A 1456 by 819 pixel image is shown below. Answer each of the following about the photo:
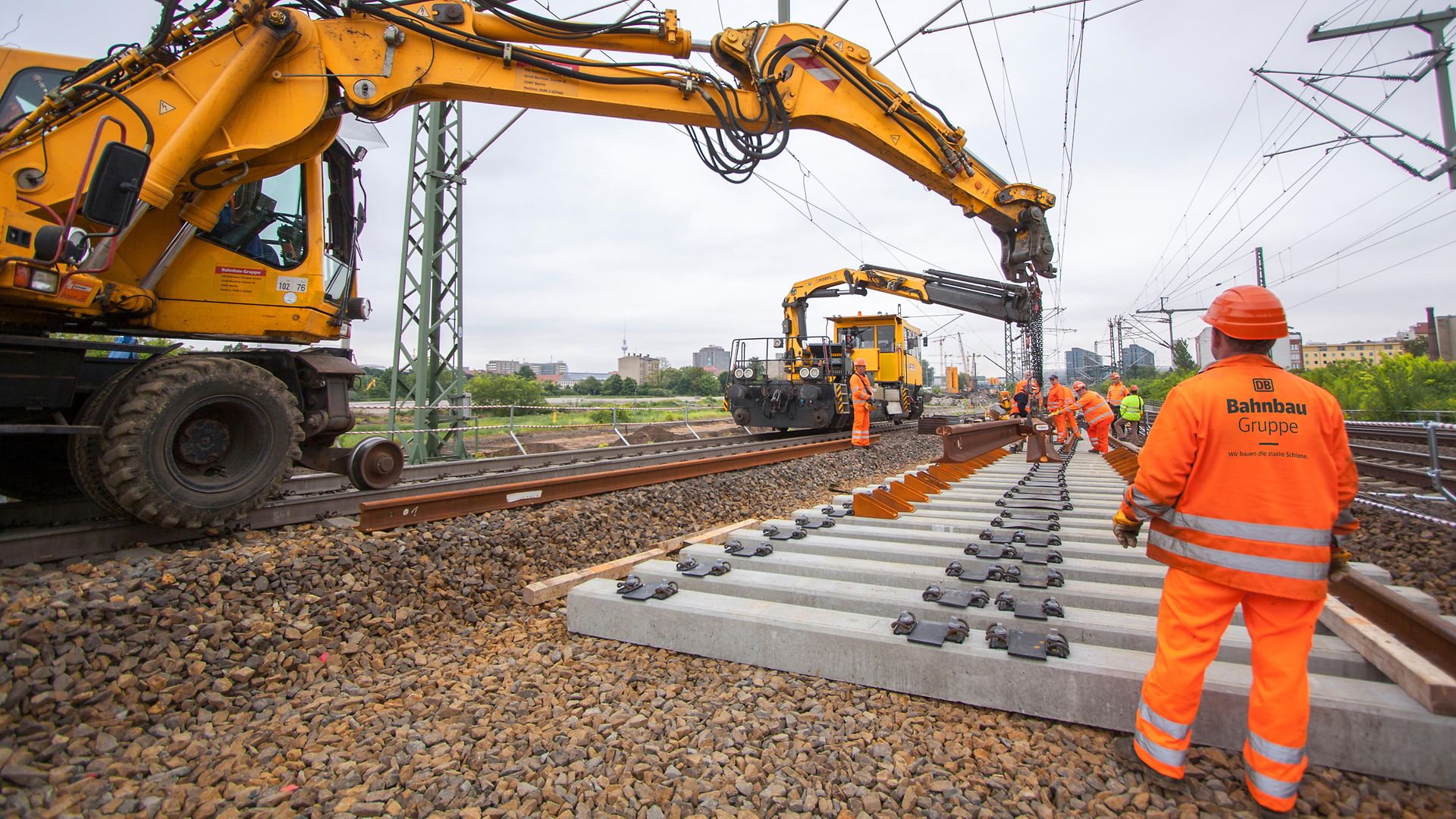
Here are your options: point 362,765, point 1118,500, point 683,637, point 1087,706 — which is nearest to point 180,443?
point 362,765

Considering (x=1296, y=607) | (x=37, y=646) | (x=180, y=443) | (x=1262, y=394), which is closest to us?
(x=1296, y=607)

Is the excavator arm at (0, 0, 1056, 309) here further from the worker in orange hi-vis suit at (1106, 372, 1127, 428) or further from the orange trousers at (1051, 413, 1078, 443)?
the worker in orange hi-vis suit at (1106, 372, 1127, 428)

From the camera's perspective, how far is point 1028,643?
99.7 inches

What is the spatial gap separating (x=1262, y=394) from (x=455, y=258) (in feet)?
36.1

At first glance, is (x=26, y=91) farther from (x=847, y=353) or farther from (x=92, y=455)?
(x=847, y=353)

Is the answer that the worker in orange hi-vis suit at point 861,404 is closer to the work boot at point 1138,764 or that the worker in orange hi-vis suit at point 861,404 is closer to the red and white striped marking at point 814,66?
the red and white striped marking at point 814,66

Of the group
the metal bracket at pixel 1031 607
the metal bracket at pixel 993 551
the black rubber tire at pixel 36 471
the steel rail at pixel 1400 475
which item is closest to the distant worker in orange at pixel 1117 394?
the steel rail at pixel 1400 475

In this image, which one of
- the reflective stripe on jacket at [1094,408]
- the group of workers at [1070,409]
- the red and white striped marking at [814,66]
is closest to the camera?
the red and white striped marking at [814,66]

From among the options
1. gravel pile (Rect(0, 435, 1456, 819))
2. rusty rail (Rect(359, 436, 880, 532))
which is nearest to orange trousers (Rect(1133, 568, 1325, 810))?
gravel pile (Rect(0, 435, 1456, 819))

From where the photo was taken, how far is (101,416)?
3.60 meters

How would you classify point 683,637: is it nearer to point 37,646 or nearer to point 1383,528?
point 37,646

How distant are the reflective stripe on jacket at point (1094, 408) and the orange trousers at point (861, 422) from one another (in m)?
3.77

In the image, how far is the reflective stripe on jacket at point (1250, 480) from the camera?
2006 mm

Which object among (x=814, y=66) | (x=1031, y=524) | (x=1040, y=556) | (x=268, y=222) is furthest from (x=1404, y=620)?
(x=268, y=222)
